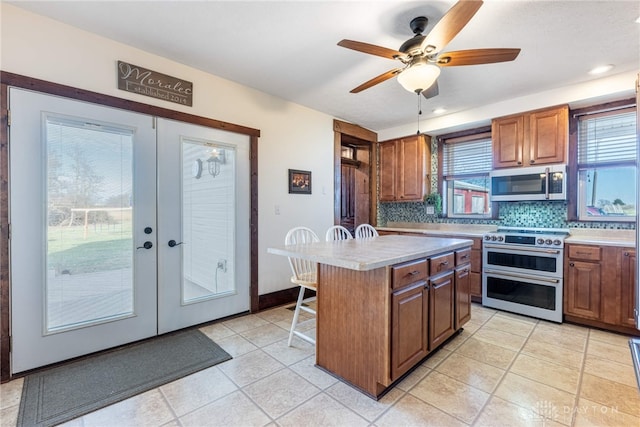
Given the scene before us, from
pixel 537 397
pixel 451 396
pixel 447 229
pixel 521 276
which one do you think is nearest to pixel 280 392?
pixel 451 396

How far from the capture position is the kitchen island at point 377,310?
176 cm

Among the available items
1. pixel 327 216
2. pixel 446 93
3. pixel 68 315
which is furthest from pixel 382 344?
pixel 446 93

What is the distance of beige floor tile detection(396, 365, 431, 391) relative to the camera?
1.97 m

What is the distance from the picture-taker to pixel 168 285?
9.04ft

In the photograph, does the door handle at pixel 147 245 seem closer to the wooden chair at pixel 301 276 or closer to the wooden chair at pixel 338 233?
the wooden chair at pixel 301 276

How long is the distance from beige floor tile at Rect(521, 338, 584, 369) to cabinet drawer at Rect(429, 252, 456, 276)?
3.23ft

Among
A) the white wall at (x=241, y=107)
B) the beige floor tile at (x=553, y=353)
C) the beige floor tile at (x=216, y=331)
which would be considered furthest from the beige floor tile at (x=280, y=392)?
the beige floor tile at (x=553, y=353)

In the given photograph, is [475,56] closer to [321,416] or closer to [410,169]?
[321,416]

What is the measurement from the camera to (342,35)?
2322mm

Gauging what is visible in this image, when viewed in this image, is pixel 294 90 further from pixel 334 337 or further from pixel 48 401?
pixel 48 401

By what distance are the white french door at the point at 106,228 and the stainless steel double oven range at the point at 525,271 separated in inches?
123

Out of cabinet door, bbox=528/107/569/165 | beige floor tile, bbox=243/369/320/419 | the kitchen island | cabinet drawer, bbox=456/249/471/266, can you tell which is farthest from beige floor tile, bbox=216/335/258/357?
cabinet door, bbox=528/107/569/165

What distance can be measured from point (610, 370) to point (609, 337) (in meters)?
0.84

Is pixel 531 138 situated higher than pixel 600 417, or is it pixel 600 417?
pixel 531 138
